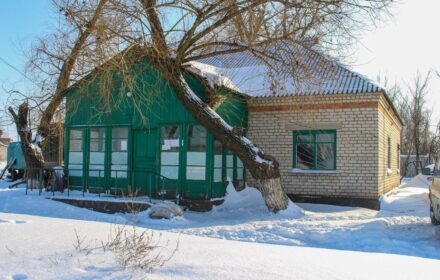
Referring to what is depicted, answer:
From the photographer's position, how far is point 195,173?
11945 mm

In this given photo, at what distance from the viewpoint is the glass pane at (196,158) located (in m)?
11.9

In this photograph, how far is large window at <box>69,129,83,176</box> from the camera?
1352cm

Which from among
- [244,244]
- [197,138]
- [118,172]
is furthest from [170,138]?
[244,244]

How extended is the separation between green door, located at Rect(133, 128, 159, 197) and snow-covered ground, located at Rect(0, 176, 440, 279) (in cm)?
183

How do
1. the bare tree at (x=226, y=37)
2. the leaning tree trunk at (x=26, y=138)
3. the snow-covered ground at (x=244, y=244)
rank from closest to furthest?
the snow-covered ground at (x=244, y=244), the bare tree at (x=226, y=37), the leaning tree trunk at (x=26, y=138)

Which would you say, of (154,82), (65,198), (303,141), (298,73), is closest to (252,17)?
(298,73)

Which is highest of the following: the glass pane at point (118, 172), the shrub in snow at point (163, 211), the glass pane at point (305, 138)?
the glass pane at point (305, 138)

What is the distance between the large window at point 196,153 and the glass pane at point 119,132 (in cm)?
222

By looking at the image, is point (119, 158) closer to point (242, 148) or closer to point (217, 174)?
point (217, 174)

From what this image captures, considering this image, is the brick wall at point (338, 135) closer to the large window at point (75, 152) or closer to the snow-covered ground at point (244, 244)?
the snow-covered ground at point (244, 244)

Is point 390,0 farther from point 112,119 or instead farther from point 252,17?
point 112,119

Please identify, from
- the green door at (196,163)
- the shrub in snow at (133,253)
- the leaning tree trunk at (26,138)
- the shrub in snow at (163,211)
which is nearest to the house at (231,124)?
the green door at (196,163)

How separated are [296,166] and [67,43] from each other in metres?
7.25

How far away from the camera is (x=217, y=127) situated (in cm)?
1066
